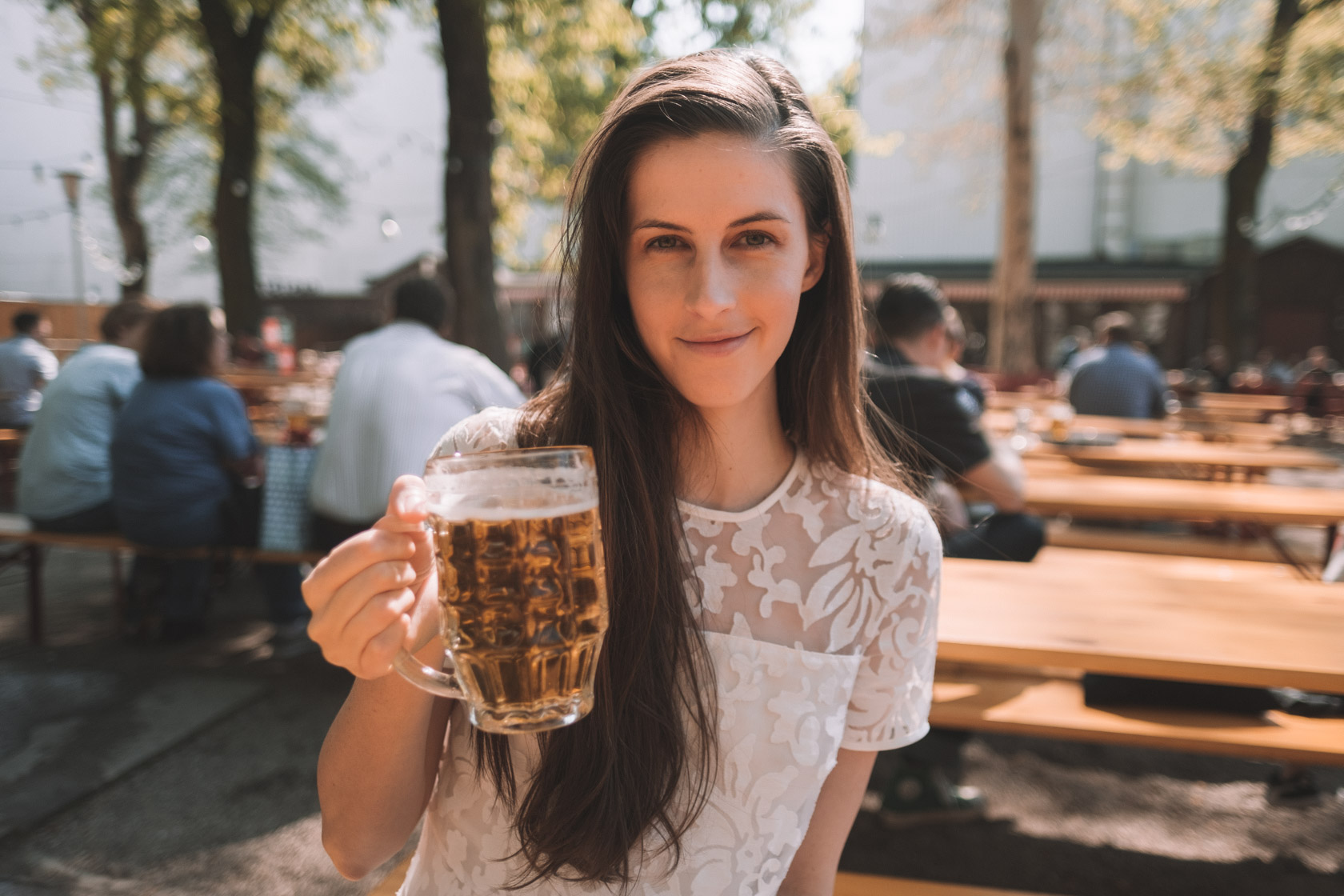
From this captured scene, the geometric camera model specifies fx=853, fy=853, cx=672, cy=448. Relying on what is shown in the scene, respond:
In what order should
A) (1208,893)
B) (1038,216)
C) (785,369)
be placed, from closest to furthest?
(785,369)
(1208,893)
(1038,216)

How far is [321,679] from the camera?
3520 millimetres

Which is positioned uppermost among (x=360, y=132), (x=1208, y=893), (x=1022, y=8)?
(x=360, y=132)

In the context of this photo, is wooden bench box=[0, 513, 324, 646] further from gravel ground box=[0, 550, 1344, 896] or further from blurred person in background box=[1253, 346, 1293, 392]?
blurred person in background box=[1253, 346, 1293, 392]

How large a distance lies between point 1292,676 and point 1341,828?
1556 mm

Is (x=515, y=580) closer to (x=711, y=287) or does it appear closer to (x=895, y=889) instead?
(x=711, y=287)

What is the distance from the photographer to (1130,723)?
6.40 feet

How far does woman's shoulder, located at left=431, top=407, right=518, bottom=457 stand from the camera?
3.65 ft

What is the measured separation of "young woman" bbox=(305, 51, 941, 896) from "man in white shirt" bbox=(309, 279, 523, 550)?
2.53 metres

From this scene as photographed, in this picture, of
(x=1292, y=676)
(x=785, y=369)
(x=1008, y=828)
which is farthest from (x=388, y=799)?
(x=1008, y=828)

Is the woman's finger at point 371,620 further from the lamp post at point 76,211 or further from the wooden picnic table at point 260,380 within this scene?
the lamp post at point 76,211

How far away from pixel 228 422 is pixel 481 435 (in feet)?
10.9

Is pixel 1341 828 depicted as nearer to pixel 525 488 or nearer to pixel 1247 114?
pixel 525 488

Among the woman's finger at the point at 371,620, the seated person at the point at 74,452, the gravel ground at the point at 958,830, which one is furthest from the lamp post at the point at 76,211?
the woman's finger at the point at 371,620

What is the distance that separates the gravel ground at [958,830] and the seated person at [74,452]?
1471mm
